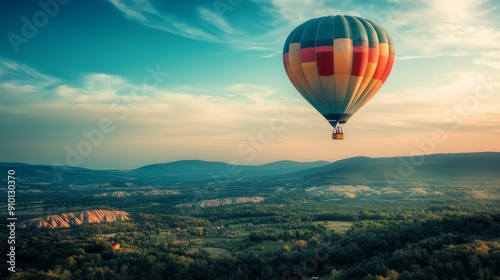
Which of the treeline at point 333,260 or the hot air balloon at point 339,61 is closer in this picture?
the treeline at point 333,260

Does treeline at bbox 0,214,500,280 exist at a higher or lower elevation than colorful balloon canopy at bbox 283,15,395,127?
lower

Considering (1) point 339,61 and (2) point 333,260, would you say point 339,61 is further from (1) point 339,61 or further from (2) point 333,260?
(2) point 333,260

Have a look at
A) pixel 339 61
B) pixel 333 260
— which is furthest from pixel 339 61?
pixel 333 260

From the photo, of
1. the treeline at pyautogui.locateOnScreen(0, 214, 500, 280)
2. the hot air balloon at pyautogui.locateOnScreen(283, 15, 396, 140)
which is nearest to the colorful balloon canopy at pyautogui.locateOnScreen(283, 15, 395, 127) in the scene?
the hot air balloon at pyautogui.locateOnScreen(283, 15, 396, 140)

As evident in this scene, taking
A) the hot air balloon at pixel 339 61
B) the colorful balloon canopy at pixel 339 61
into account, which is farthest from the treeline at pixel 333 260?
the colorful balloon canopy at pixel 339 61

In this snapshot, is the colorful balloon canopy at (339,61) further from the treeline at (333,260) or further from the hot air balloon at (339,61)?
the treeline at (333,260)

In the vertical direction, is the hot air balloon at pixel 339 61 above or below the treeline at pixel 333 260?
above

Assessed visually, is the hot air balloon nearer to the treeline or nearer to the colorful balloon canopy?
the colorful balloon canopy

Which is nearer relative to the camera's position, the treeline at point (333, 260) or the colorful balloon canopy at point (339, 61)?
the treeline at point (333, 260)
